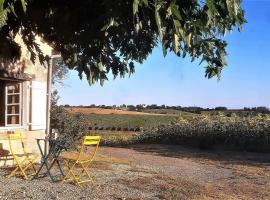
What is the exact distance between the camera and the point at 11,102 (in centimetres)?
1276

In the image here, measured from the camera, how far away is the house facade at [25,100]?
40.2 ft

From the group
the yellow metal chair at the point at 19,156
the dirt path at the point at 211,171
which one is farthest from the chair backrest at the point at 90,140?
the dirt path at the point at 211,171

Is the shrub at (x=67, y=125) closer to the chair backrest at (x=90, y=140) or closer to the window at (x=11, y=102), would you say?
the window at (x=11, y=102)

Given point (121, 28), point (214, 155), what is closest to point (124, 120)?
point (214, 155)

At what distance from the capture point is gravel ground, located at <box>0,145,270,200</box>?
29.6ft

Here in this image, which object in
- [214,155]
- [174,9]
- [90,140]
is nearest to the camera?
[174,9]

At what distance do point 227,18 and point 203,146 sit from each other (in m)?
16.1

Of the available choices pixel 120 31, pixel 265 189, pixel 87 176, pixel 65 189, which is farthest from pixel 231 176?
pixel 120 31

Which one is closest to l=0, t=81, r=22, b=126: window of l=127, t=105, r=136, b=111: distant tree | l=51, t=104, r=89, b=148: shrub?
l=51, t=104, r=89, b=148: shrub

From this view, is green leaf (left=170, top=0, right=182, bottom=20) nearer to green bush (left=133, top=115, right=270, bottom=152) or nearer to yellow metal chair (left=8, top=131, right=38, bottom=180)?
yellow metal chair (left=8, top=131, right=38, bottom=180)

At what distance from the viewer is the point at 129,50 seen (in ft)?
22.7

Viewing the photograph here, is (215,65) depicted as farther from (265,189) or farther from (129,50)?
(265,189)

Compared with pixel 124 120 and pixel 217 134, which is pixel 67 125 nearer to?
pixel 217 134

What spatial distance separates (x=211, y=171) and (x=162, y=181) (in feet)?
10.7
